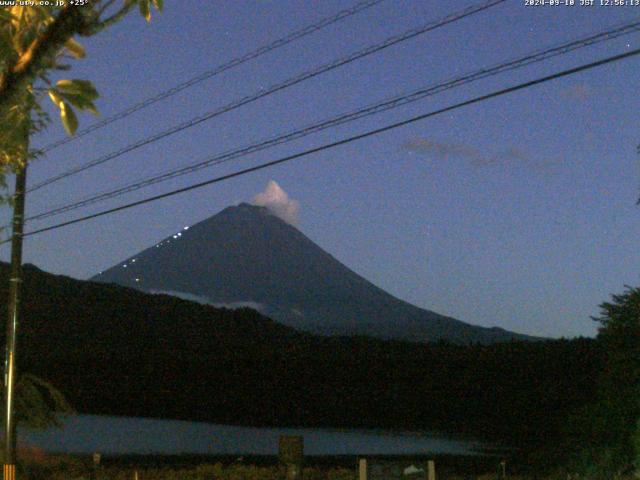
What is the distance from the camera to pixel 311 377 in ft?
168

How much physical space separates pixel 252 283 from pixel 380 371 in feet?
476

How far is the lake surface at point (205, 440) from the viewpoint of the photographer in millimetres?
31939

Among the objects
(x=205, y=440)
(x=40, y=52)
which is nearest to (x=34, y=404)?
(x=40, y=52)

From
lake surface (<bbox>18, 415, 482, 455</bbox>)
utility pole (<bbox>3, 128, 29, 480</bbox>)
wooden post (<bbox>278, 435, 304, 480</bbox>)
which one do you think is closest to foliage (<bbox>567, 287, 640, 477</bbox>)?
wooden post (<bbox>278, 435, 304, 480</bbox>)

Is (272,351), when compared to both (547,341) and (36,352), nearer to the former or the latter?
(36,352)

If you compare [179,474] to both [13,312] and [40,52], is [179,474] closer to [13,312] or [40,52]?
[13,312]

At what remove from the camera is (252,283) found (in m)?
196

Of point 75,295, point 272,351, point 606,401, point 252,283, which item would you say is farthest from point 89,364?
point 252,283

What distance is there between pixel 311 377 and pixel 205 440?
1484 centimetres

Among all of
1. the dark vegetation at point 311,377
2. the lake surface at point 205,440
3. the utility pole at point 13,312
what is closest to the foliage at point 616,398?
the utility pole at point 13,312

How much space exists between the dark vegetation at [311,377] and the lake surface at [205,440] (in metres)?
3.09

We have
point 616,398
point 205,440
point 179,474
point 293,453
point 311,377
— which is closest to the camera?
point 293,453

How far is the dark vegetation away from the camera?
4306 cm

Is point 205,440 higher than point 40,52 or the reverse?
the reverse
